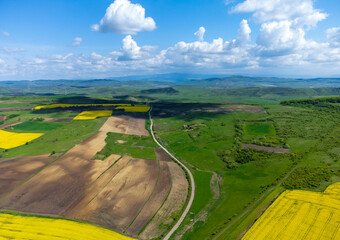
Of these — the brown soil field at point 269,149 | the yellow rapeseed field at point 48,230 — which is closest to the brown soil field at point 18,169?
the yellow rapeseed field at point 48,230

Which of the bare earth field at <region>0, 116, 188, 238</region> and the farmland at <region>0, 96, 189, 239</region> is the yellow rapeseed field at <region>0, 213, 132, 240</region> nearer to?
the farmland at <region>0, 96, 189, 239</region>

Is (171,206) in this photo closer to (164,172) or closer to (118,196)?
(118,196)

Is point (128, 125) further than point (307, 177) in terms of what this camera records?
Yes

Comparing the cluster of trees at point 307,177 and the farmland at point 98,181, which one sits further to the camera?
the cluster of trees at point 307,177

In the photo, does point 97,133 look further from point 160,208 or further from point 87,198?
point 160,208

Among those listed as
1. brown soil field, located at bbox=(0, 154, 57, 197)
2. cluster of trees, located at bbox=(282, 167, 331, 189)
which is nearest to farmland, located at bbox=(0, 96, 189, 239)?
brown soil field, located at bbox=(0, 154, 57, 197)

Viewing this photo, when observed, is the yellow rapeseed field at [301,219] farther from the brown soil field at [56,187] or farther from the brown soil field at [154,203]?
the brown soil field at [56,187]

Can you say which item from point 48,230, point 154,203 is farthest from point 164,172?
point 48,230
